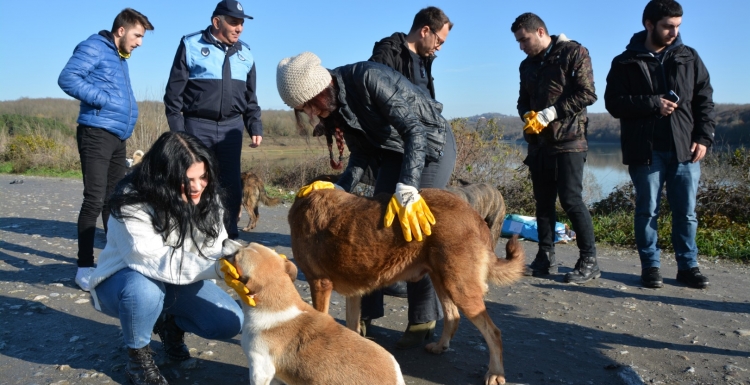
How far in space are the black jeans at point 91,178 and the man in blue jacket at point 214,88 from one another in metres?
0.67

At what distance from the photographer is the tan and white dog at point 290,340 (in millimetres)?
2758

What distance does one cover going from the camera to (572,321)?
4609 mm

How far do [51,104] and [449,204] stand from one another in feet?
188

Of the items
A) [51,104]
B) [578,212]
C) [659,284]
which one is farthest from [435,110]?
[51,104]

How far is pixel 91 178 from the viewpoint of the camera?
5.32 metres

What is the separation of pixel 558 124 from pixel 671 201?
1.44 metres

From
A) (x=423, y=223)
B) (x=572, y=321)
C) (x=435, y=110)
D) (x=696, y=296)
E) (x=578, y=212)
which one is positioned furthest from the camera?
(x=578, y=212)

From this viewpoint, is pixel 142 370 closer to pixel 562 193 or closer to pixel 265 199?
pixel 562 193

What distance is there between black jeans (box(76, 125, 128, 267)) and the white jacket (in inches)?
85.7

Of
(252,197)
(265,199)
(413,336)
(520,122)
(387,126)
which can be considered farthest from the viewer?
(520,122)

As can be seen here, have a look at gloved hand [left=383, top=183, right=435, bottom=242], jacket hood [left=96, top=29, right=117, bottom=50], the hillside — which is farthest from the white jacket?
jacket hood [left=96, top=29, right=117, bottom=50]

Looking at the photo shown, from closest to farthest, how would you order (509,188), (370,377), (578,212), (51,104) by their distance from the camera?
(370,377)
(578,212)
(509,188)
(51,104)

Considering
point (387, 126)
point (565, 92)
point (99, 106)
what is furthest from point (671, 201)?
point (99, 106)

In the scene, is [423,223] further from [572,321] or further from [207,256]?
[572,321]
